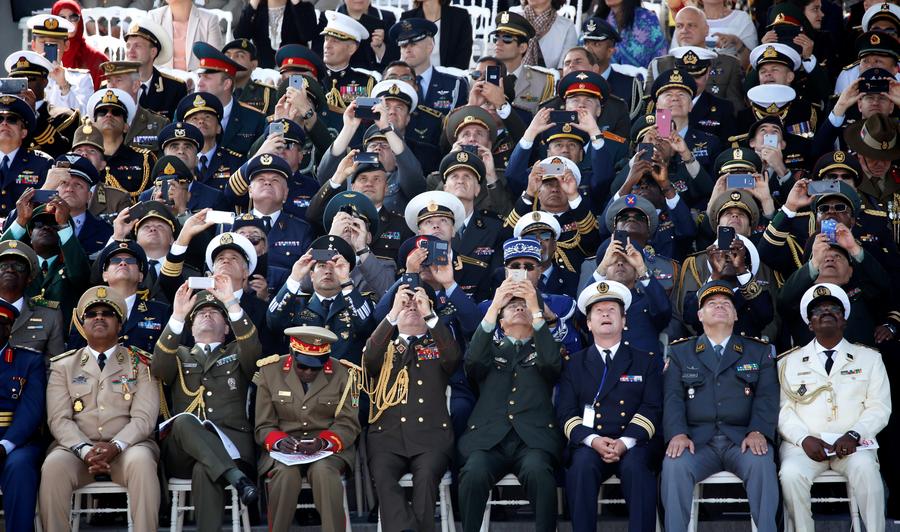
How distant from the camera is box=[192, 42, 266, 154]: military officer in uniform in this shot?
1272 cm

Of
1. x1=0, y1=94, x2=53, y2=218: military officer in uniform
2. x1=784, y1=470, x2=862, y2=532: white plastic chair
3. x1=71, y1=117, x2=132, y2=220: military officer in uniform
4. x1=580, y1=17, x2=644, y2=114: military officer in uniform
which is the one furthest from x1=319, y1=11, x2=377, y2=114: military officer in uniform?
x1=784, y1=470, x2=862, y2=532: white plastic chair

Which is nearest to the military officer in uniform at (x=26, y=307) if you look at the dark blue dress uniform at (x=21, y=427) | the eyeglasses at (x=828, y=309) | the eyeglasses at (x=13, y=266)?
the eyeglasses at (x=13, y=266)

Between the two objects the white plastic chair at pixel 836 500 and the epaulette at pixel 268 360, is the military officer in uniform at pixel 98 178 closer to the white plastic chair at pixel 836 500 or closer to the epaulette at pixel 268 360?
the epaulette at pixel 268 360

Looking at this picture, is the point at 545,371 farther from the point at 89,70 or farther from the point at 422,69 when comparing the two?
the point at 89,70

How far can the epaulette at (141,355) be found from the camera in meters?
9.87

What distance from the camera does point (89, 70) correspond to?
14062 millimetres

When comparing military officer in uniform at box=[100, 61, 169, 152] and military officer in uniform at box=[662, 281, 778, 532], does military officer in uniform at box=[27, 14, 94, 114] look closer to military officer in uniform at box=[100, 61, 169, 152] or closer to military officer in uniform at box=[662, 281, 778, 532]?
military officer in uniform at box=[100, 61, 169, 152]

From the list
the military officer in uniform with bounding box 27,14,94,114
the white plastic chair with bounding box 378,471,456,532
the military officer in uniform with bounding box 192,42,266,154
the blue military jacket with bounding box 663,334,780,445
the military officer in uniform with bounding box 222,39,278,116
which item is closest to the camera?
the white plastic chair with bounding box 378,471,456,532

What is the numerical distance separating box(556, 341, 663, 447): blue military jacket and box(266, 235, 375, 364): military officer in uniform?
1334 mm

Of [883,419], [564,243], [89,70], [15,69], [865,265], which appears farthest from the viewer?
[89,70]

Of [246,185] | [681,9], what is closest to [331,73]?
[246,185]

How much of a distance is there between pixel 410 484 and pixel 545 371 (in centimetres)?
104

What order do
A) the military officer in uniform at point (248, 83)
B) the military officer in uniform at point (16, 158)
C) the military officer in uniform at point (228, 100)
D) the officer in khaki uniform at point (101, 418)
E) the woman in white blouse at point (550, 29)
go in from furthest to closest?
the woman in white blouse at point (550, 29) → the military officer in uniform at point (248, 83) → the military officer in uniform at point (228, 100) → the military officer in uniform at point (16, 158) → the officer in khaki uniform at point (101, 418)

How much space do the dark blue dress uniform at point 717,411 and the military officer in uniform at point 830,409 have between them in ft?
0.39
